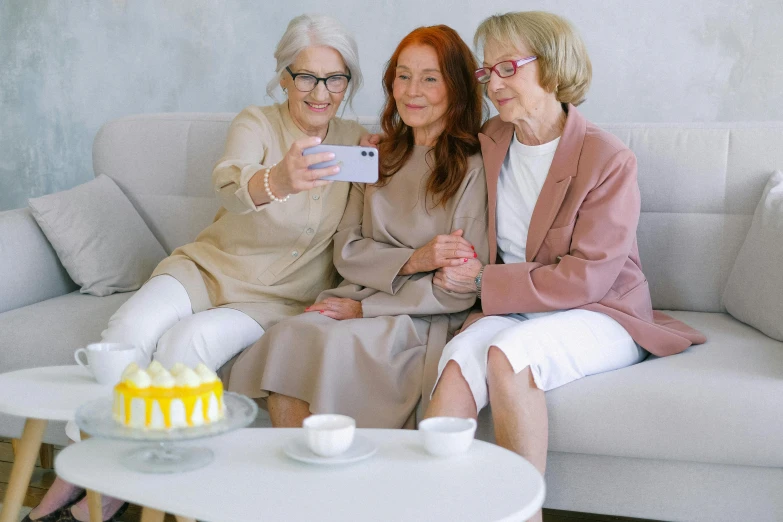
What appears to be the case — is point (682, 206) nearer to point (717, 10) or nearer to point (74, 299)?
point (717, 10)

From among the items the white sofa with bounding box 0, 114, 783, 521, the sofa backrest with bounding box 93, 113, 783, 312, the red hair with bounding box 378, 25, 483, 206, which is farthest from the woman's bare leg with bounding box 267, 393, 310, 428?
the sofa backrest with bounding box 93, 113, 783, 312

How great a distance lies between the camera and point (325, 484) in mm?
1314

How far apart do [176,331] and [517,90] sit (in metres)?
1.02

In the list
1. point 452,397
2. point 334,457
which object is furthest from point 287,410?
point 334,457

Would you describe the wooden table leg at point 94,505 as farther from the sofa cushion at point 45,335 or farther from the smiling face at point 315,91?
the smiling face at point 315,91

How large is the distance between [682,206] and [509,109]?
0.63 metres

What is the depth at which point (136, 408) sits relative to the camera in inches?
53.6

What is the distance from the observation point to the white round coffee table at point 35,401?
5.20 ft

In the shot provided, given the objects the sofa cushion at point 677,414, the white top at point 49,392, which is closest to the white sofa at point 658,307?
the sofa cushion at point 677,414

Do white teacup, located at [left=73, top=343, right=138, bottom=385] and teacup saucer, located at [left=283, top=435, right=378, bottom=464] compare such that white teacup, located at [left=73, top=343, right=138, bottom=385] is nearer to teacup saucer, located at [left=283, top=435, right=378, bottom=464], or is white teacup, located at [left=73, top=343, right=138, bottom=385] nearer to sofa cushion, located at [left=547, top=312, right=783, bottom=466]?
teacup saucer, located at [left=283, top=435, right=378, bottom=464]

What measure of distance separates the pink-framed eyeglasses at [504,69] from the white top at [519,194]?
0.20 m

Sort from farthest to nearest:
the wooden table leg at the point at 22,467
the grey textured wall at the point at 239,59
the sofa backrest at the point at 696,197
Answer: the grey textured wall at the point at 239,59, the sofa backrest at the point at 696,197, the wooden table leg at the point at 22,467

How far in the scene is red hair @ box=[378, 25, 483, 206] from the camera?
230 cm

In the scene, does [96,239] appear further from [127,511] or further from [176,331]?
[127,511]
